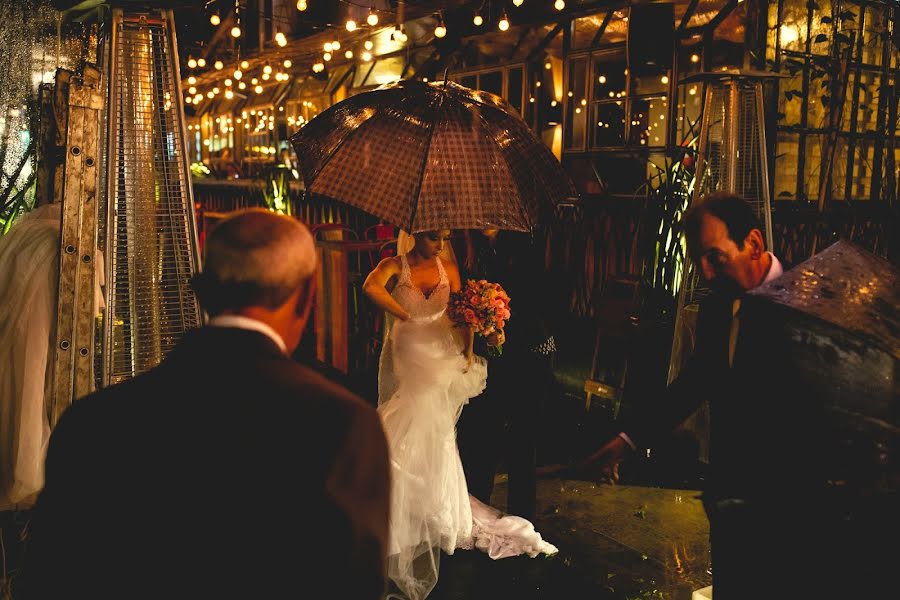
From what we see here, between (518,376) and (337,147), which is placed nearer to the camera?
(337,147)

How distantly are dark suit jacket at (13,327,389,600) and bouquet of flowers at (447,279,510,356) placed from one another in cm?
348

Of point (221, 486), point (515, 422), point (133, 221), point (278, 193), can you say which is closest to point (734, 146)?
point (515, 422)

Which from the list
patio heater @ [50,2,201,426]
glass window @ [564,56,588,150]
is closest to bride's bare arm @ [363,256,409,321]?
patio heater @ [50,2,201,426]

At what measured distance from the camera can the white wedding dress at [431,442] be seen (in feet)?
16.5

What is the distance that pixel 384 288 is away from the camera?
5.52 metres

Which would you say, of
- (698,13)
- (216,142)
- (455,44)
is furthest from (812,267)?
(216,142)

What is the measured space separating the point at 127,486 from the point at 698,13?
31.5 ft

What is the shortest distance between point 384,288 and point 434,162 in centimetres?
98

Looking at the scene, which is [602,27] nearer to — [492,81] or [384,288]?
[492,81]

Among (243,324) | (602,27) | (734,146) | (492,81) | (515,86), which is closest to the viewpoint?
(243,324)

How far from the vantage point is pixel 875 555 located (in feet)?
8.43

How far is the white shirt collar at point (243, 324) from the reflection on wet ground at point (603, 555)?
3.37 m

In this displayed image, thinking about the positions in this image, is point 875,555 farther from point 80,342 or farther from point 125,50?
point 125,50

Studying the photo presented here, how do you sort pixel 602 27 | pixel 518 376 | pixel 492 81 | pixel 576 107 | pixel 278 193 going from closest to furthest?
pixel 518 376
pixel 602 27
pixel 576 107
pixel 492 81
pixel 278 193
